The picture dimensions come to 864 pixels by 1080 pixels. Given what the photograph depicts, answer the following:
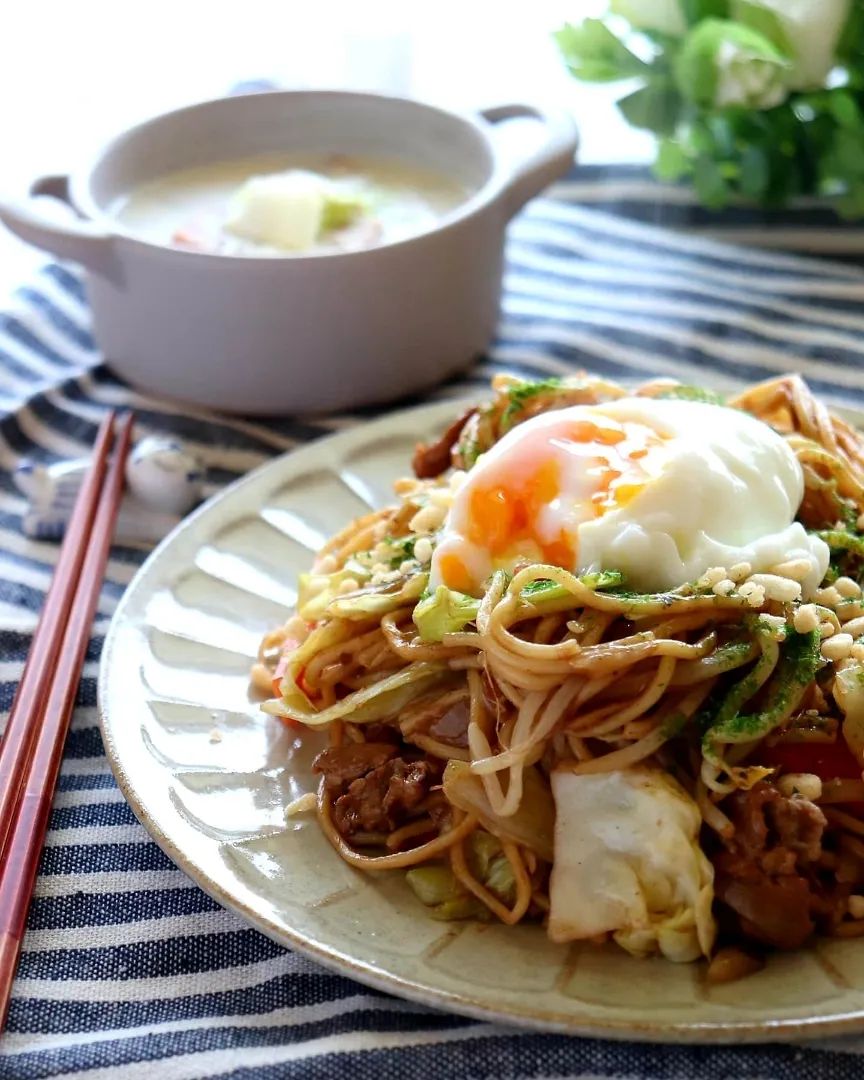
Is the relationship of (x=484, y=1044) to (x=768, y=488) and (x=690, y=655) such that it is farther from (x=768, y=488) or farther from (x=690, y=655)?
Answer: (x=768, y=488)

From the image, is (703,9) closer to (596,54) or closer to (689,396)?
(596,54)

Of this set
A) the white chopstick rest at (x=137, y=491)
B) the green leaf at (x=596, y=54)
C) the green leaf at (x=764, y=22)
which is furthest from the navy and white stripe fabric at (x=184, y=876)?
the green leaf at (x=764, y=22)

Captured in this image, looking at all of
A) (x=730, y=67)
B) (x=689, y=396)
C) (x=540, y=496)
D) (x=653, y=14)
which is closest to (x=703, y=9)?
(x=653, y=14)

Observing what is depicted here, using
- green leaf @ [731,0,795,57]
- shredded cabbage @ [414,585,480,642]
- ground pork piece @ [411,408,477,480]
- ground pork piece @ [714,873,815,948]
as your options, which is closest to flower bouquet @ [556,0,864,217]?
green leaf @ [731,0,795,57]

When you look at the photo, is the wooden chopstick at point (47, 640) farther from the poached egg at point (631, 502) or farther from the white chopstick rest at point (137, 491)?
the poached egg at point (631, 502)

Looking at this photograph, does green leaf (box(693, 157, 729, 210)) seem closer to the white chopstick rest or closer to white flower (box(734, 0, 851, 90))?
white flower (box(734, 0, 851, 90))
